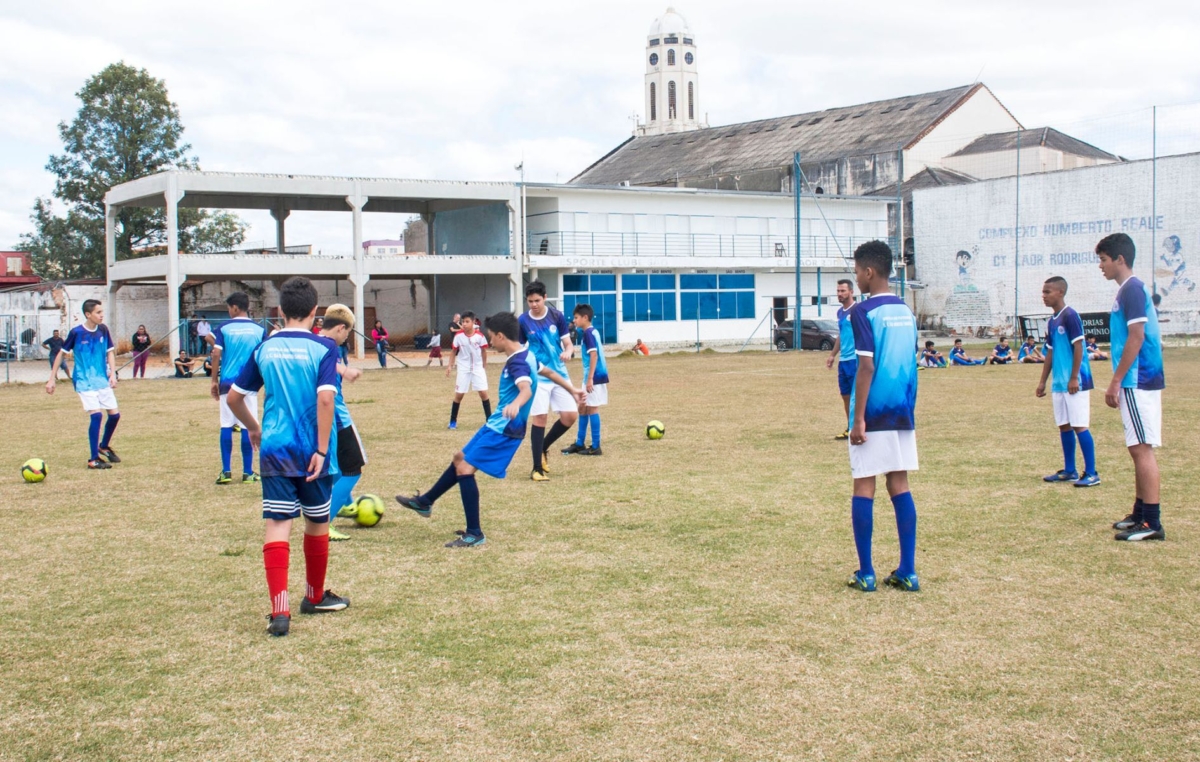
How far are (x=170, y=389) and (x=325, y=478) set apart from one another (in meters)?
20.9

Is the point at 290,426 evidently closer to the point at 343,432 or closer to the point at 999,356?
the point at 343,432

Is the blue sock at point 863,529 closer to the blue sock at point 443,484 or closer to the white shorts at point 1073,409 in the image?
the blue sock at point 443,484

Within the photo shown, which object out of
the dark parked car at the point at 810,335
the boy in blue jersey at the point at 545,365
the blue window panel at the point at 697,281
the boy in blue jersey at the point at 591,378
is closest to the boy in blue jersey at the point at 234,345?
the boy in blue jersey at the point at 545,365

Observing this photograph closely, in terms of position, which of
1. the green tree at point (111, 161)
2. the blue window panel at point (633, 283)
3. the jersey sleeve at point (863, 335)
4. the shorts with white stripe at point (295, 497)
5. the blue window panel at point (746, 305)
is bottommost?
the shorts with white stripe at point (295, 497)

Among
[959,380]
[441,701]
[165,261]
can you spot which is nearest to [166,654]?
[441,701]

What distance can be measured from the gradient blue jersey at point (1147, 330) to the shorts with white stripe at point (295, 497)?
17.6ft

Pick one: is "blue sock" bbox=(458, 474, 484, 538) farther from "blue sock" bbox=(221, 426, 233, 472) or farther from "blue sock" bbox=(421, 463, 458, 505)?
"blue sock" bbox=(221, 426, 233, 472)

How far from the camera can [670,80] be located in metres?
84.8

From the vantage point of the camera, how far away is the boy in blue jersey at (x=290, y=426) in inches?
216

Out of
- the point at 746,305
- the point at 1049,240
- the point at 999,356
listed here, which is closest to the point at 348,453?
the point at 999,356

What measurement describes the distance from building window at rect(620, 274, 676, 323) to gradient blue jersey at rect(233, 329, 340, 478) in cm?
3929

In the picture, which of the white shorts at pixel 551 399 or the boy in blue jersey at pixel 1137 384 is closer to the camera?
the boy in blue jersey at pixel 1137 384

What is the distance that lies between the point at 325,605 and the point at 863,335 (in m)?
3.37

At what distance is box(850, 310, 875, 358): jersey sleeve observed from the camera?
579 centimetres
